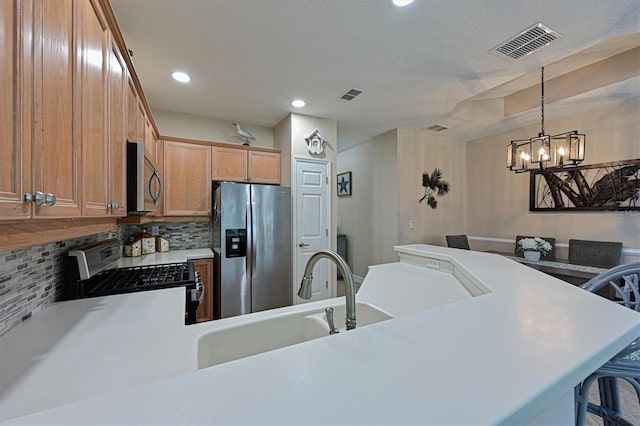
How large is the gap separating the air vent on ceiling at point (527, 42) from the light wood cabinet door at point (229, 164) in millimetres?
2757

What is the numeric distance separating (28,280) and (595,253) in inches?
195

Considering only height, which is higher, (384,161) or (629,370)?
(384,161)

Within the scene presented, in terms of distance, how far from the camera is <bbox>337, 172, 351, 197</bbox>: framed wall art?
5.16 m

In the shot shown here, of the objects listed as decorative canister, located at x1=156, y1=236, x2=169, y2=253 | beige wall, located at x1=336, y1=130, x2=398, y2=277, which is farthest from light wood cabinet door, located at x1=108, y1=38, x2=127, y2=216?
beige wall, located at x1=336, y1=130, x2=398, y2=277

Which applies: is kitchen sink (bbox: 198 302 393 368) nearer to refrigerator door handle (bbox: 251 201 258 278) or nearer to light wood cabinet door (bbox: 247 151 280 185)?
refrigerator door handle (bbox: 251 201 258 278)

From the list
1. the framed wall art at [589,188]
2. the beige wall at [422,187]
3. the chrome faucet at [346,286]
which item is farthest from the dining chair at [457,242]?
the chrome faucet at [346,286]

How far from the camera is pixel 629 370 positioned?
0.96 metres

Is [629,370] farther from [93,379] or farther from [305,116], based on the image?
[305,116]

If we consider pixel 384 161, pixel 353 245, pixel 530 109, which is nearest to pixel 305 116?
pixel 384 161

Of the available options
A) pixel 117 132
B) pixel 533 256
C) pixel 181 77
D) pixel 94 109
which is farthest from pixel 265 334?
pixel 533 256

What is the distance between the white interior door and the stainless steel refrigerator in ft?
0.61

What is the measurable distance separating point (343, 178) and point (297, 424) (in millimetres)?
5098

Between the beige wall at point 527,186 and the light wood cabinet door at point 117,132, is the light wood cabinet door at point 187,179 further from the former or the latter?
the beige wall at point 527,186

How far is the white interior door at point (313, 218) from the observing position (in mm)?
3283
